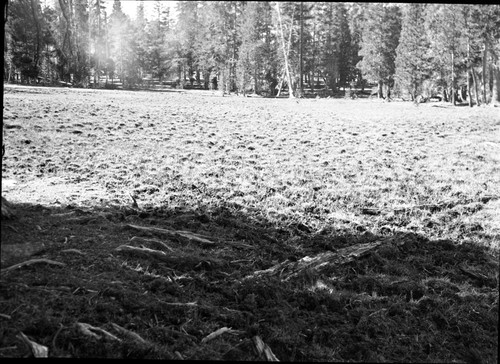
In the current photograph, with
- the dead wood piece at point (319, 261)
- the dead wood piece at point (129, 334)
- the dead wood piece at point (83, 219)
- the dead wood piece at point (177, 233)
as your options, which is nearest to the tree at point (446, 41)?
the dead wood piece at point (319, 261)

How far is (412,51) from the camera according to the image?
898 cm

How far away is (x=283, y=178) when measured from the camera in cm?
751

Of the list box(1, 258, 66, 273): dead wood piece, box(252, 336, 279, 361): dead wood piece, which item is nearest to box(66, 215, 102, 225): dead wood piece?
box(1, 258, 66, 273): dead wood piece

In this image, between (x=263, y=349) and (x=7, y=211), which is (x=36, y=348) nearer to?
(x=7, y=211)

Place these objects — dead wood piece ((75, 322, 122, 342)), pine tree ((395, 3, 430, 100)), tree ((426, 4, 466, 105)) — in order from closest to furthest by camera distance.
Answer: dead wood piece ((75, 322, 122, 342)), pine tree ((395, 3, 430, 100)), tree ((426, 4, 466, 105))

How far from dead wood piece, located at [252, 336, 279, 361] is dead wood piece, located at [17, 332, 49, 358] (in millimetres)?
1638

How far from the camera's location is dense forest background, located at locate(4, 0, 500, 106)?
408 cm

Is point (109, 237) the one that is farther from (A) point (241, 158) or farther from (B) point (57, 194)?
(A) point (241, 158)

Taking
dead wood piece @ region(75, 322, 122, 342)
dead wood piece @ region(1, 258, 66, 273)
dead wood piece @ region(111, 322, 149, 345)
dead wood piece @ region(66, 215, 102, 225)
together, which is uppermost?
dead wood piece @ region(66, 215, 102, 225)

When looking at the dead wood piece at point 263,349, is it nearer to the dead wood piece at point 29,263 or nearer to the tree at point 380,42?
the dead wood piece at point 29,263

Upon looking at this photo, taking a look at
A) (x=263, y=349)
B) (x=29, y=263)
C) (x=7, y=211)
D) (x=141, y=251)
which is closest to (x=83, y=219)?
(x=141, y=251)

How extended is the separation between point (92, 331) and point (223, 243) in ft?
6.88

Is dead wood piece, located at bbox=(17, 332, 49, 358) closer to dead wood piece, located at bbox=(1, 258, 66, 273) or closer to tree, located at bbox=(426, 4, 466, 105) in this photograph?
dead wood piece, located at bbox=(1, 258, 66, 273)

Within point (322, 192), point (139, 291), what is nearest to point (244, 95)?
point (322, 192)
